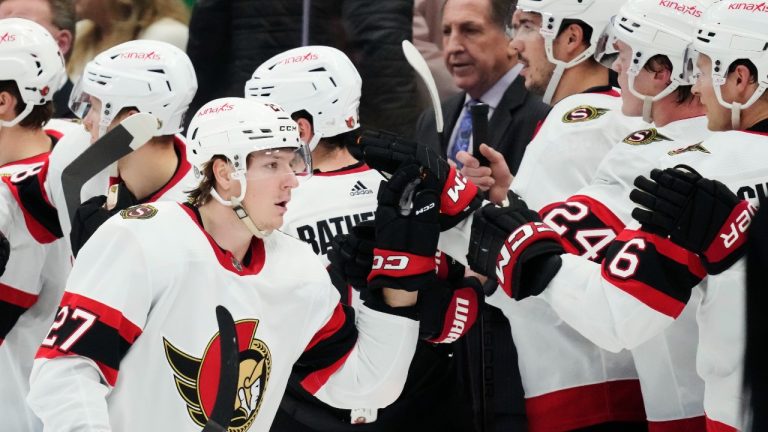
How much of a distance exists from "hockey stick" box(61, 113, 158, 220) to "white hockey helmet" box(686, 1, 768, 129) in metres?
1.68

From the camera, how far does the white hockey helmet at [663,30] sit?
328 centimetres

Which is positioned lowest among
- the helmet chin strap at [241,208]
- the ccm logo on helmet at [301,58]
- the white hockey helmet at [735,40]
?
the ccm logo on helmet at [301,58]

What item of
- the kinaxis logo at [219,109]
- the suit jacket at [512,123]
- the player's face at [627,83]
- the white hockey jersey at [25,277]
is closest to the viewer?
the kinaxis logo at [219,109]

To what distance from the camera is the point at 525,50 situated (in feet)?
12.5

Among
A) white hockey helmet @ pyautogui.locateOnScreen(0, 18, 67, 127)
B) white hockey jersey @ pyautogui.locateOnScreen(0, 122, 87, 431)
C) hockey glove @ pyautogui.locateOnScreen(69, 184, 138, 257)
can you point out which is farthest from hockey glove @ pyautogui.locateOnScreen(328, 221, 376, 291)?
A: white hockey helmet @ pyautogui.locateOnScreen(0, 18, 67, 127)

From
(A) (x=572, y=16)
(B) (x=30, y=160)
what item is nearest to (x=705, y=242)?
(A) (x=572, y=16)

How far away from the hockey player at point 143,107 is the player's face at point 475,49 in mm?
1119

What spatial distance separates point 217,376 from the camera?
118 inches

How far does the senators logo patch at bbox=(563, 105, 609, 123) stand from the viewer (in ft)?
11.4

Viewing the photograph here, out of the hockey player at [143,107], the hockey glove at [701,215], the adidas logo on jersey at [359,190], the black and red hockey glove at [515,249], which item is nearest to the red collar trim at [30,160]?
the hockey player at [143,107]

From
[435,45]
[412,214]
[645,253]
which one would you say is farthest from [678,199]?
[435,45]

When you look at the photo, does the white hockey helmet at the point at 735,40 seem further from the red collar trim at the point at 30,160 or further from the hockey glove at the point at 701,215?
the red collar trim at the point at 30,160

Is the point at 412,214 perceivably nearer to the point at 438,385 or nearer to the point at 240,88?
the point at 438,385

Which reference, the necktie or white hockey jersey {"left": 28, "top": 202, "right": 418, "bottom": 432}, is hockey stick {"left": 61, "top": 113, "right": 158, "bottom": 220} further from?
the necktie
